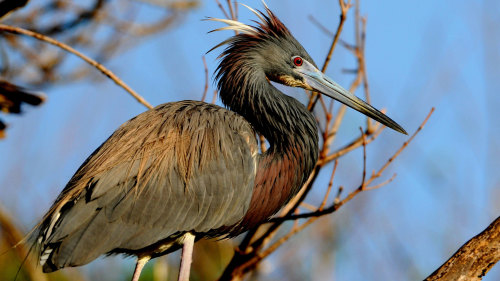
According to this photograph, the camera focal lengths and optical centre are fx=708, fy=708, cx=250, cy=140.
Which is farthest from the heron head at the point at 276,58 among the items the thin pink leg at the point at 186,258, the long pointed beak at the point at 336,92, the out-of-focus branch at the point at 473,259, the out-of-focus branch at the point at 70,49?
the out-of-focus branch at the point at 473,259

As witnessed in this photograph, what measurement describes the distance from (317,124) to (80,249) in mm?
2019

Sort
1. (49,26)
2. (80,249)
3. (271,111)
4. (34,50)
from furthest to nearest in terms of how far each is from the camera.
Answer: (34,50)
(49,26)
(271,111)
(80,249)

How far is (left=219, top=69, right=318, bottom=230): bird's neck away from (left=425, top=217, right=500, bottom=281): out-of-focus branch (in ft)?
5.33

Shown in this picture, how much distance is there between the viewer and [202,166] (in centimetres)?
455

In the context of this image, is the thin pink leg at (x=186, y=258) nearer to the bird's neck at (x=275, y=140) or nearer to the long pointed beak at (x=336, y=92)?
the bird's neck at (x=275, y=140)

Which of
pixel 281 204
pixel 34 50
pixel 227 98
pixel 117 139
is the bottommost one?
pixel 281 204

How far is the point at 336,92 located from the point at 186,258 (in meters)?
1.64

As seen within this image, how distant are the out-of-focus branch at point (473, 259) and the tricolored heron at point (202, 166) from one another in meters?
1.59

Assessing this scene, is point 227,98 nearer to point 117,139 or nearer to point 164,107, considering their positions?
point 164,107

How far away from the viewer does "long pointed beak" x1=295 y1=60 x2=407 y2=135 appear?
4965 millimetres

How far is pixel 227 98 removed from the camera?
511 centimetres

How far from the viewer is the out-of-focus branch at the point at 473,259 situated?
3379 mm

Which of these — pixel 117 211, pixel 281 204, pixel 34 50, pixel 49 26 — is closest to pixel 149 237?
pixel 117 211

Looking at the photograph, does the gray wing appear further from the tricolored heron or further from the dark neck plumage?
the dark neck plumage
